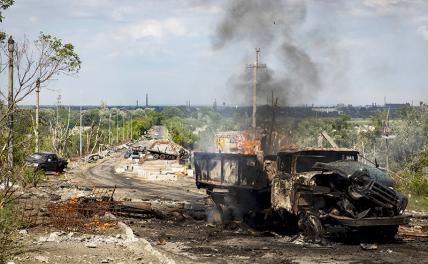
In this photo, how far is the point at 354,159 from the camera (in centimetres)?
1645

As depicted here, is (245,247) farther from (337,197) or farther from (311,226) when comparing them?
(337,197)

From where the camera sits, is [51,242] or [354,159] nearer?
[51,242]

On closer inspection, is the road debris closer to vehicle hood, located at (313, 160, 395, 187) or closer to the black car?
vehicle hood, located at (313, 160, 395, 187)

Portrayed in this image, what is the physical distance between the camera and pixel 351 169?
14812mm

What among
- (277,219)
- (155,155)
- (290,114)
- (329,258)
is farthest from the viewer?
(155,155)

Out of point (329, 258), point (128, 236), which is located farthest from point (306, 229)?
point (128, 236)

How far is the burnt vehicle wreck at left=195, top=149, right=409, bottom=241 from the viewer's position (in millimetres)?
14375

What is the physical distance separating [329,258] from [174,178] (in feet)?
86.5

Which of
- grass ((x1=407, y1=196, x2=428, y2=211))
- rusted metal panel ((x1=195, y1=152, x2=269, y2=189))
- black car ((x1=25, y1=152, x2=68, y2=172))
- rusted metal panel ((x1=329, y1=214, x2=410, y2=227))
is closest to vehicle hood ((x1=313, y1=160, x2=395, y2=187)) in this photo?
rusted metal panel ((x1=329, y1=214, x2=410, y2=227))

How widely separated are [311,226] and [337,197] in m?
0.98

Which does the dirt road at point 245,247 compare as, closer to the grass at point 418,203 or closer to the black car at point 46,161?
the grass at point 418,203

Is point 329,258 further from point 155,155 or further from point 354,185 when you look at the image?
point 155,155

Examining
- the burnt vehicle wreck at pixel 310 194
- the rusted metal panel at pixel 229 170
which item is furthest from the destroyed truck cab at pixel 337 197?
the rusted metal panel at pixel 229 170

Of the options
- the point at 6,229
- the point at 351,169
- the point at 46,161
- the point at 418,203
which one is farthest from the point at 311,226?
the point at 46,161
